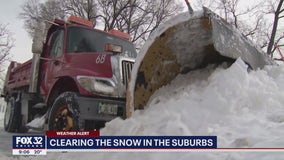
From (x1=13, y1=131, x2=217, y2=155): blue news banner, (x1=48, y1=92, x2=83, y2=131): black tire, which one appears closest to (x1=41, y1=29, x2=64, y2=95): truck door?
(x1=48, y1=92, x2=83, y2=131): black tire

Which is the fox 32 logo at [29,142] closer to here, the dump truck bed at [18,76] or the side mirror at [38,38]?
the side mirror at [38,38]

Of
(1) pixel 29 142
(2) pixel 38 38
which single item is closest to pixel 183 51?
(1) pixel 29 142

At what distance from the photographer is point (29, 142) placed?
4168mm

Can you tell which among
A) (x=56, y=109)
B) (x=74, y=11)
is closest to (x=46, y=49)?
(x=56, y=109)

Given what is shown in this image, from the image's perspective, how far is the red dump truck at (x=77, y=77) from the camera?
A: 491 centimetres

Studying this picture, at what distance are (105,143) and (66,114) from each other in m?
1.50

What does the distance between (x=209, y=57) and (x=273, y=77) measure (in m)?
0.88

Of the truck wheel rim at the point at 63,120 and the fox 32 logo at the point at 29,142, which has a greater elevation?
the truck wheel rim at the point at 63,120

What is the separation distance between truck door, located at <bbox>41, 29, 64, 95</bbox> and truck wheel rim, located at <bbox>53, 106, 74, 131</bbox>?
99 cm

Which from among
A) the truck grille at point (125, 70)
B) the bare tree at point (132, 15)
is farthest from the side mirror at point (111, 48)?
the bare tree at point (132, 15)

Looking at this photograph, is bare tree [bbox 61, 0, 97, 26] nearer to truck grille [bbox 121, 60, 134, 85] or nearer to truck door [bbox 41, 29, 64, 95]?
truck door [bbox 41, 29, 64, 95]

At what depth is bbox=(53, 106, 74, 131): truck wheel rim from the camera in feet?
16.4

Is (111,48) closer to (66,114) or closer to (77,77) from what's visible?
(77,77)

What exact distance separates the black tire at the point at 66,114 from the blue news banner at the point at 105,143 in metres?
0.20
